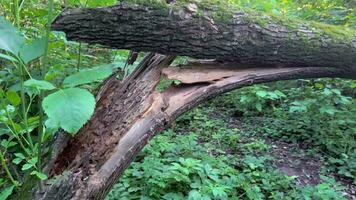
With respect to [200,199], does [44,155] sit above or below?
above

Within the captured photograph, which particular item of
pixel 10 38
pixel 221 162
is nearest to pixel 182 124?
pixel 221 162

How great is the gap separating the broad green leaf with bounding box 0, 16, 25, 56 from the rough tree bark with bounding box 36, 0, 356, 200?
28.1 inches

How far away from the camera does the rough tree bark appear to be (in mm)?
2182

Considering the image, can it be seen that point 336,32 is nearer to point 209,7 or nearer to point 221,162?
point 209,7

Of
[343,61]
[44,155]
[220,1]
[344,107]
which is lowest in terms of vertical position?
[344,107]

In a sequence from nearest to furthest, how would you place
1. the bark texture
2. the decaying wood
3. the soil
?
the decaying wood < the bark texture < the soil

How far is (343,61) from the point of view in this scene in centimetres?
331

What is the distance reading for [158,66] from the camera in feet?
8.73

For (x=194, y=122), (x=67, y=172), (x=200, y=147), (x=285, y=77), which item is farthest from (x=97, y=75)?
(x=194, y=122)

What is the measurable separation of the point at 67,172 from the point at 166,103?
820mm

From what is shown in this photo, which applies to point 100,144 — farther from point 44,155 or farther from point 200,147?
point 200,147

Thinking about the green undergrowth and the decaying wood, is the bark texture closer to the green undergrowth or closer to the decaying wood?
the decaying wood

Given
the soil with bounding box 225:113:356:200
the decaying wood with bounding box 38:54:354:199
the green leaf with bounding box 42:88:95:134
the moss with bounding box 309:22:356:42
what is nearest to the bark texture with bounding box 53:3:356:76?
A: the moss with bounding box 309:22:356:42

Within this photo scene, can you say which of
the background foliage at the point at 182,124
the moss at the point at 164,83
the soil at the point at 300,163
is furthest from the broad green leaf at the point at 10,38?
the soil at the point at 300,163
